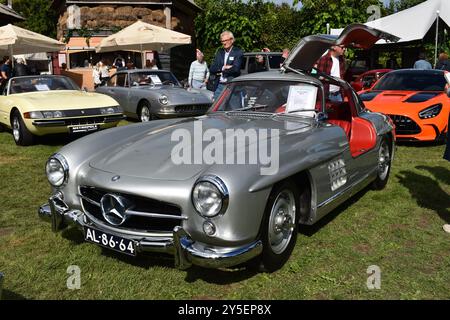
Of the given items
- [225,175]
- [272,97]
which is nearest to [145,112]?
[272,97]

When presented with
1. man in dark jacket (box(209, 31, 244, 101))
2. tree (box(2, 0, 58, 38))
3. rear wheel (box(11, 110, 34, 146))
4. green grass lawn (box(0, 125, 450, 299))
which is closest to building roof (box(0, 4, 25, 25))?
rear wheel (box(11, 110, 34, 146))

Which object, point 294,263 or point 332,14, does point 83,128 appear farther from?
point 332,14

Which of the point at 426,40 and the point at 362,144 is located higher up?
the point at 426,40

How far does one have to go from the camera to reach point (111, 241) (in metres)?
3.02

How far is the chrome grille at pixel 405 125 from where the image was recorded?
767cm

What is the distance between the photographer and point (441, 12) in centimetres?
1304

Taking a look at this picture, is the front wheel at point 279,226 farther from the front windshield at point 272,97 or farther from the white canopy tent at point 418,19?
the white canopy tent at point 418,19

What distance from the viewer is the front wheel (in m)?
3.04

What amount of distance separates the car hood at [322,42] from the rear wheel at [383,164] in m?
1.20

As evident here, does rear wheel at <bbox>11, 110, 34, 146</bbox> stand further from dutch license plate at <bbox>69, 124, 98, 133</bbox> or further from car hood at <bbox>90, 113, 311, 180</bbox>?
car hood at <bbox>90, 113, 311, 180</bbox>

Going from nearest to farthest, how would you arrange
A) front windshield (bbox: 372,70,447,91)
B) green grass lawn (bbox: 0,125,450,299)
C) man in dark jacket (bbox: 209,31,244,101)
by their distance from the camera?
1. green grass lawn (bbox: 0,125,450,299)
2. man in dark jacket (bbox: 209,31,244,101)
3. front windshield (bbox: 372,70,447,91)

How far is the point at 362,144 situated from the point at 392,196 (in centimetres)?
87
